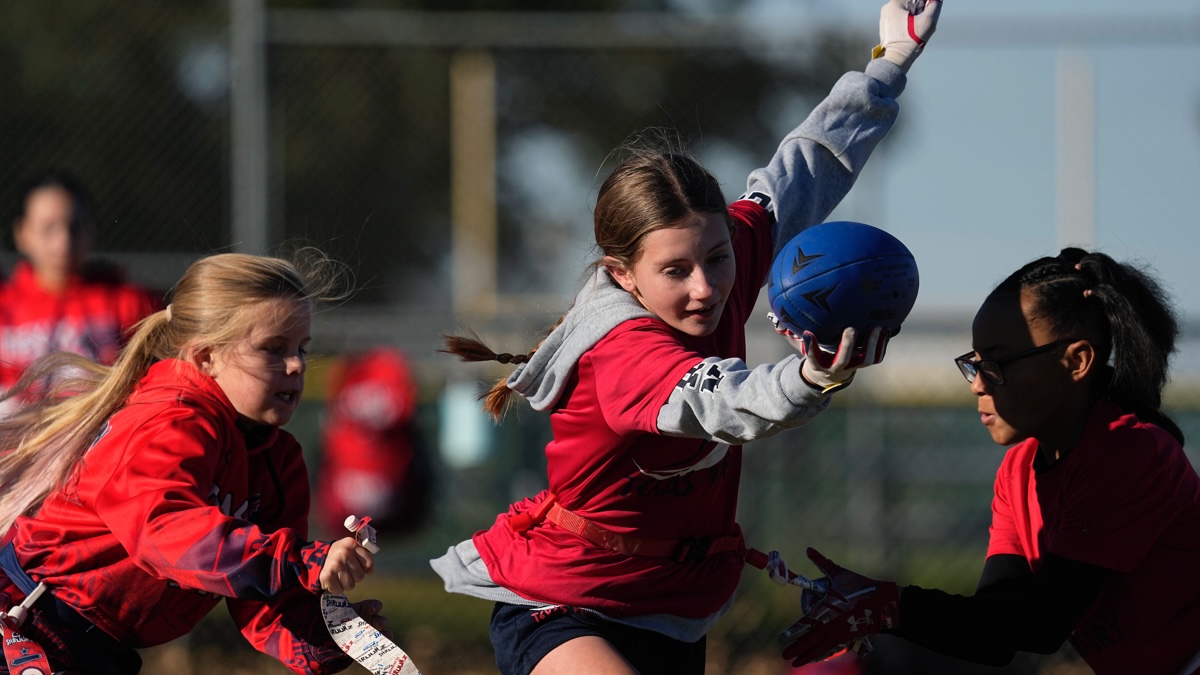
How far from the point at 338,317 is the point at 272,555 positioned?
512 centimetres

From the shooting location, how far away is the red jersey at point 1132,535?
Answer: 301 centimetres

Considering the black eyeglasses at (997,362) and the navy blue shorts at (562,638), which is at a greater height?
the black eyeglasses at (997,362)

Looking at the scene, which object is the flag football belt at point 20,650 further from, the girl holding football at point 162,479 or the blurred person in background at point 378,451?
the blurred person in background at point 378,451

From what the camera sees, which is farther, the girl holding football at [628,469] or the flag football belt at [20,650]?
the flag football belt at [20,650]

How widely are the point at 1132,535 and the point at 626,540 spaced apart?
1.08 meters

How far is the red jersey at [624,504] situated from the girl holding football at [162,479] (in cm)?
40

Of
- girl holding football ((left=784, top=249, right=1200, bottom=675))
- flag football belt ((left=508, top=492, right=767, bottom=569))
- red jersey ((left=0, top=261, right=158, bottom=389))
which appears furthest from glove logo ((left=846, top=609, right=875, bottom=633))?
red jersey ((left=0, top=261, right=158, bottom=389))

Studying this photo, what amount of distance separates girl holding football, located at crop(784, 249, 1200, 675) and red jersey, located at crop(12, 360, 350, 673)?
1.14 metres

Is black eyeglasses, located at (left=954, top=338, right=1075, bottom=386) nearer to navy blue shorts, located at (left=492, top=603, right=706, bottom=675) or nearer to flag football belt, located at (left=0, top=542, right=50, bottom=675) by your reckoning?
navy blue shorts, located at (left=492, top=603, right=706, bottom=675)

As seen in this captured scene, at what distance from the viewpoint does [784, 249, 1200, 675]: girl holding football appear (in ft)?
9.91

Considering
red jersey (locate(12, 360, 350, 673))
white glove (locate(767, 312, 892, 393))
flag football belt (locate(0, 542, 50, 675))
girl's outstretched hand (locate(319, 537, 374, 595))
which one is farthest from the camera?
flag football belt (locate(0, 542, 50, 675))

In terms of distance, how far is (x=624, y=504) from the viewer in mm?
3057

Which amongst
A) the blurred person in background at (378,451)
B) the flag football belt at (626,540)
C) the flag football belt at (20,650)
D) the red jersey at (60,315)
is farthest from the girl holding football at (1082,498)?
the blurred person in background at (378,451)

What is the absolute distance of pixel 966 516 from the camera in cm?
730
